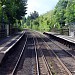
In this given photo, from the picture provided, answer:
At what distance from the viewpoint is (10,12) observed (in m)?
61.2

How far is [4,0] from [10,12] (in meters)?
4.72

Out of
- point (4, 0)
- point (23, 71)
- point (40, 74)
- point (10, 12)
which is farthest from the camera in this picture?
point (10, 12)

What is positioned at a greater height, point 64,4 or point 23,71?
point 64,4

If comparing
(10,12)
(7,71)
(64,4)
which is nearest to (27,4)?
(64,4)

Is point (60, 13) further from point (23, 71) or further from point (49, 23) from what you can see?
point (23, 71)

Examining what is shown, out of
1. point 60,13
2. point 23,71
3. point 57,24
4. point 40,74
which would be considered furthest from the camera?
point 57,24

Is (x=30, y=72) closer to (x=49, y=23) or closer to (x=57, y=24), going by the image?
(x=57, y=24)

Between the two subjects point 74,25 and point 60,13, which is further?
point 60,13

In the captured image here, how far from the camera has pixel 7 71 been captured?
54.5 feet

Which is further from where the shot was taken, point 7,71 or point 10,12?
point 10,12

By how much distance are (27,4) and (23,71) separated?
281 feet

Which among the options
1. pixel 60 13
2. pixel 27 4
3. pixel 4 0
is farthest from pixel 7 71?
pixel 27 4

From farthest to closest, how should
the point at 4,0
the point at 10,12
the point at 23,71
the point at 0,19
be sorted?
the point at 10,12 → the point at 4,0 → the point at 0,19 → the point at 23,71

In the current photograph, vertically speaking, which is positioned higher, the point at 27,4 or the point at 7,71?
the point at 27,4
